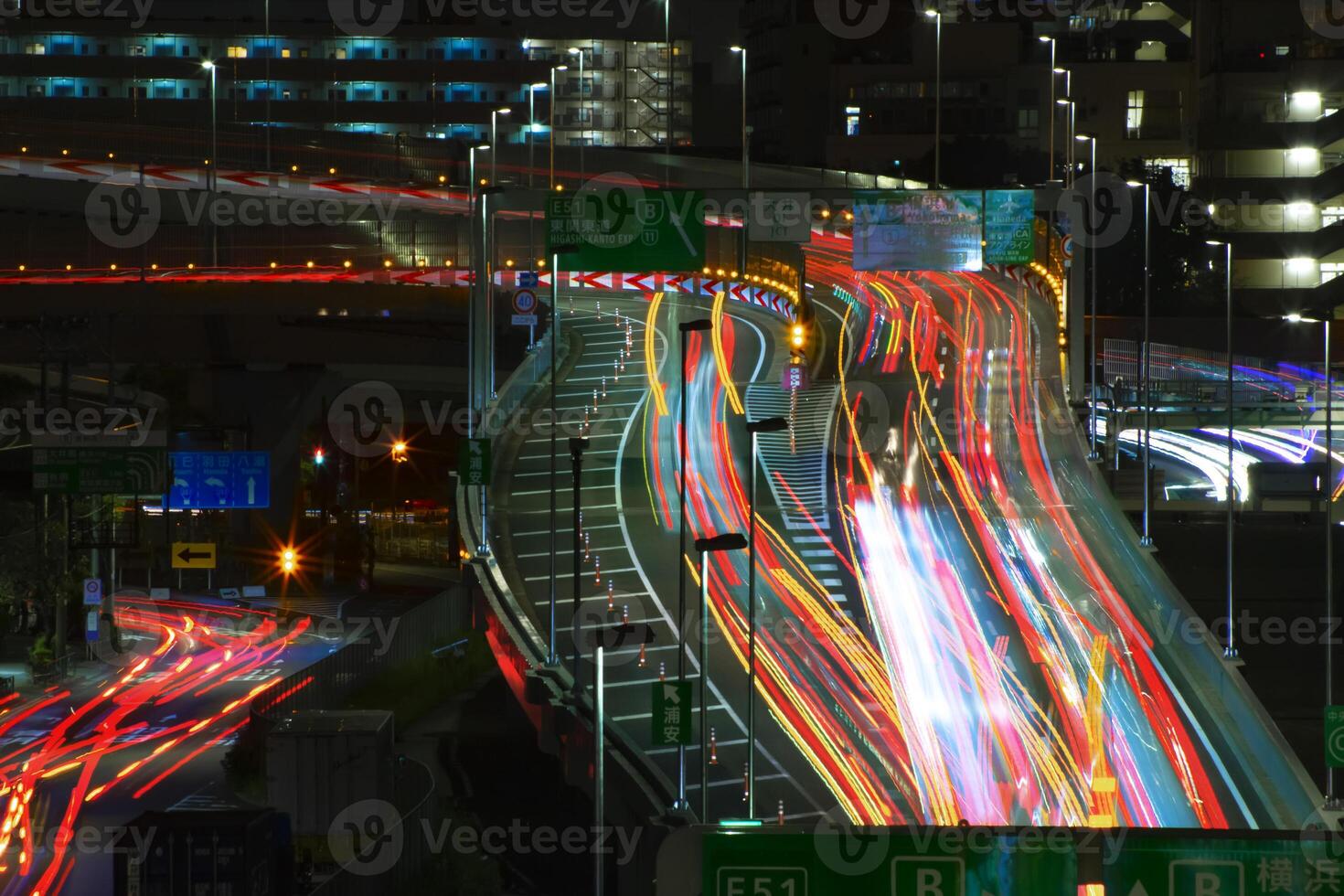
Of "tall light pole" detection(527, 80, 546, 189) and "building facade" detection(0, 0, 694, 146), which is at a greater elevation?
"building facade" detection(0, 0, 694, 146)

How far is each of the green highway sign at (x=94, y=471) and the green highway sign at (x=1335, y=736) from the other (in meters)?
25.2

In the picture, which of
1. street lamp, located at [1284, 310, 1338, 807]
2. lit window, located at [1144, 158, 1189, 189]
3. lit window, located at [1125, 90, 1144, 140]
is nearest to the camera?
street lamp, located at [1284, 310, 1338, 807]

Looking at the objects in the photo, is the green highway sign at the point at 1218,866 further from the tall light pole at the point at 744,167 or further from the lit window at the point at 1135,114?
the lit window at the point at 1135,114

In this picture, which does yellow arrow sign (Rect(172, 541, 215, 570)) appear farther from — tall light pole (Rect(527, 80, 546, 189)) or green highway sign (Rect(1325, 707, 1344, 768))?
green highway sign (Rect(1325, 707, 1344, 768))

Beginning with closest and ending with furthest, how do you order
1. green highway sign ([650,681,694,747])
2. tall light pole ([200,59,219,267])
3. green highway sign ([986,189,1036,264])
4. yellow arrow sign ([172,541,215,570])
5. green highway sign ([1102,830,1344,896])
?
green highway sign ([1102,830,1344,896])
green highway sign ([650,681,694,747])
green highway sign ([986,189,1036,264])
yellow arrow sign ([172,541,215,570])
tall light pole ([200,59,219,267])

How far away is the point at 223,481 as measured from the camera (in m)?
48.2

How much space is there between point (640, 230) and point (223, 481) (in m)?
18.8

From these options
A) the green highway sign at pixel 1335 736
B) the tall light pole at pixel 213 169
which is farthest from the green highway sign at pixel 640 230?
the tall light pole at pixel 213 169

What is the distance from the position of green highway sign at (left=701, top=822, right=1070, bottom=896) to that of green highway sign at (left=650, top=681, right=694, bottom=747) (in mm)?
12651

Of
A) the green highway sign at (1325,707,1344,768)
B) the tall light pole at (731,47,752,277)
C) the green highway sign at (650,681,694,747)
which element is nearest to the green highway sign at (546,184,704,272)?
the tall light pole at (731,47,752,277)

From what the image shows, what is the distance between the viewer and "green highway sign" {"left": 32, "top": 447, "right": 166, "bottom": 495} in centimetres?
3884

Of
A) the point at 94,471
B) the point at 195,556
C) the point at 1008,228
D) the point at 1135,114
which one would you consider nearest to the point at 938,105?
the point at 1008,228

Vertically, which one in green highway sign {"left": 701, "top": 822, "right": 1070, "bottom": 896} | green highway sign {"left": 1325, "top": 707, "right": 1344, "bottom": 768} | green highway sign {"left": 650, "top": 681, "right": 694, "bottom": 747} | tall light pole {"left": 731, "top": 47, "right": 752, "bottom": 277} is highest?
tall light pole {"left": 731, "top": 47, "right": 752, "bottom": 277}

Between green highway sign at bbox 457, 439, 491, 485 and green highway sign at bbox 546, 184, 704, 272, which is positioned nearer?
green highway sign at bbox 457, 439, 491, 485
